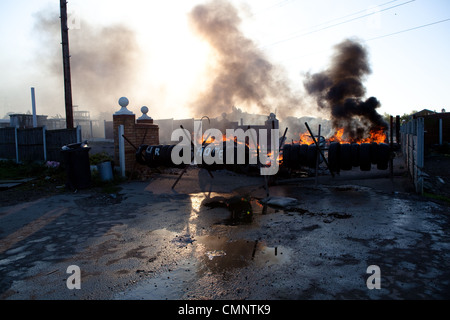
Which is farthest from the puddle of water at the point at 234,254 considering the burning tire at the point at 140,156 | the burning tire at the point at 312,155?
the burning tire at the point at 140,156

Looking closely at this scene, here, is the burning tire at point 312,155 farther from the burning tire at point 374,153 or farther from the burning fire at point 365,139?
the burning fire at point 365,139

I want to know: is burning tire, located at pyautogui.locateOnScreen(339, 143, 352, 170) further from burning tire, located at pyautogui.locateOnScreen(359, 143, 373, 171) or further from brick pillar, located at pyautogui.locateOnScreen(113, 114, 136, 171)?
brick pillar, located at pyautogui.locateOnScreen(113, 114, 136, 171)

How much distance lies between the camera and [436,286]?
3164mm

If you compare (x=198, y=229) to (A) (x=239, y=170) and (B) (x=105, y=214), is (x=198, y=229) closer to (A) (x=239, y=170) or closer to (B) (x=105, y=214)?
(B) (x=105, y=214)

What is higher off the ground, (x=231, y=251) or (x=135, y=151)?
(x=135, y=151)

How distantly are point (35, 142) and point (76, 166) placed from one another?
555 centimetres

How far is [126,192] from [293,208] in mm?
5054

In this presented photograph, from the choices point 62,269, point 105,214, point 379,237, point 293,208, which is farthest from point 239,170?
point 62,269

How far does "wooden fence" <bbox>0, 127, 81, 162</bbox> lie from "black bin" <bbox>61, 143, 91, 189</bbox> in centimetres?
292

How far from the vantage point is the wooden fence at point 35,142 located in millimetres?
12008

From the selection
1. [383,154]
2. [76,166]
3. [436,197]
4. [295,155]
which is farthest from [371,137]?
[76,166]

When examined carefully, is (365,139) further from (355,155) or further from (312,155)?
(312,155)

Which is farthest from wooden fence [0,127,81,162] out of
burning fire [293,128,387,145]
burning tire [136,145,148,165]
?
burning fire [293,128,387,145]

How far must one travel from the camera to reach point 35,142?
12.9 metres
